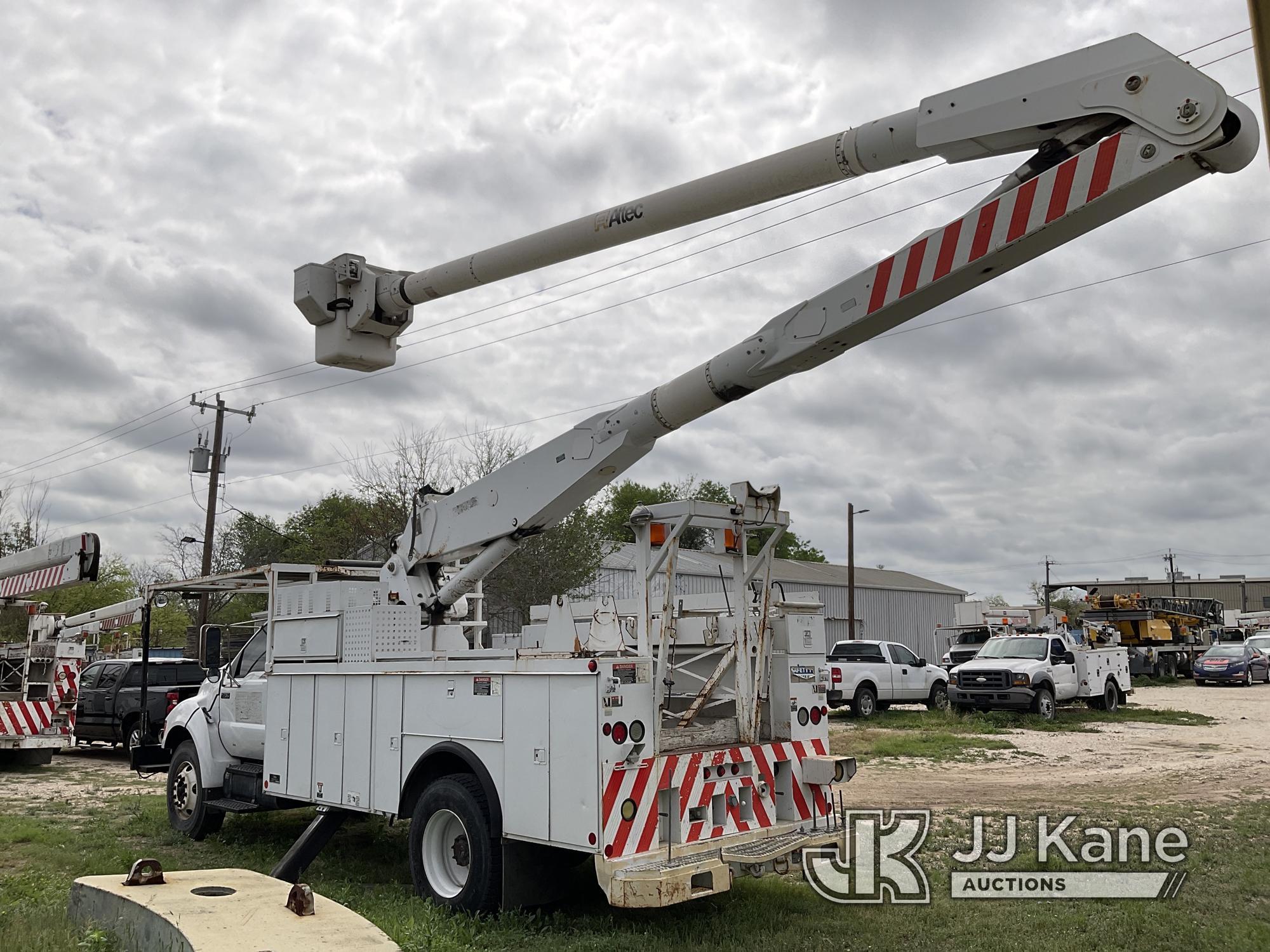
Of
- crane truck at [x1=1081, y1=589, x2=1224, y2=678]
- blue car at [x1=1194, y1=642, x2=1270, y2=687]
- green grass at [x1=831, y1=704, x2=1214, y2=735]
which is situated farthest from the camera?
crane truck at [x1=1081, y1=589, x2=1224, y2=678]

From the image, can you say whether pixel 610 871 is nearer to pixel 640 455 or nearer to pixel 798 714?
pixel 798 714

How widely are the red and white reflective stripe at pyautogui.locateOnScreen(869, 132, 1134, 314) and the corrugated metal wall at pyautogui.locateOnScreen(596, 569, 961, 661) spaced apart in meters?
41.2

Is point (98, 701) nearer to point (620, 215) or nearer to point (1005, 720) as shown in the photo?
point (620, 215)

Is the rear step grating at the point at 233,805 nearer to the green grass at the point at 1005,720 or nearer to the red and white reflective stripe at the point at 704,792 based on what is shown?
the red and white reflective stripe at the point at 704,792

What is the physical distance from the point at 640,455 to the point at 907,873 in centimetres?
390

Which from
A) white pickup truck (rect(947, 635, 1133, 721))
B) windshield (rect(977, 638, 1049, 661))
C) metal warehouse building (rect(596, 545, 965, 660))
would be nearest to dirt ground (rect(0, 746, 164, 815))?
white pickup truck (rect(947, 635, 1133, 721))

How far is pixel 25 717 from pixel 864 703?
52.5ft

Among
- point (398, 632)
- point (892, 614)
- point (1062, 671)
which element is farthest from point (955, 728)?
point (892, 614)

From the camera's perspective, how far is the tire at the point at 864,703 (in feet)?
75.3

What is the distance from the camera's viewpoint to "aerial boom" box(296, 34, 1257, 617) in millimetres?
5156

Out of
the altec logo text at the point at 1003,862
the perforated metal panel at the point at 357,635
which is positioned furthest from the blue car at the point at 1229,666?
the perforated metal panel at the point at 357,635

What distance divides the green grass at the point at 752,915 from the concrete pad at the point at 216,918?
0.18 metres

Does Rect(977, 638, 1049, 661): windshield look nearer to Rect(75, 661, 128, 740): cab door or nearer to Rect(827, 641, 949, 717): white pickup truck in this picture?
Rect(827, 641, 949, 717): white pickup truck

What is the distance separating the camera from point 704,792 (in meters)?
6.84
